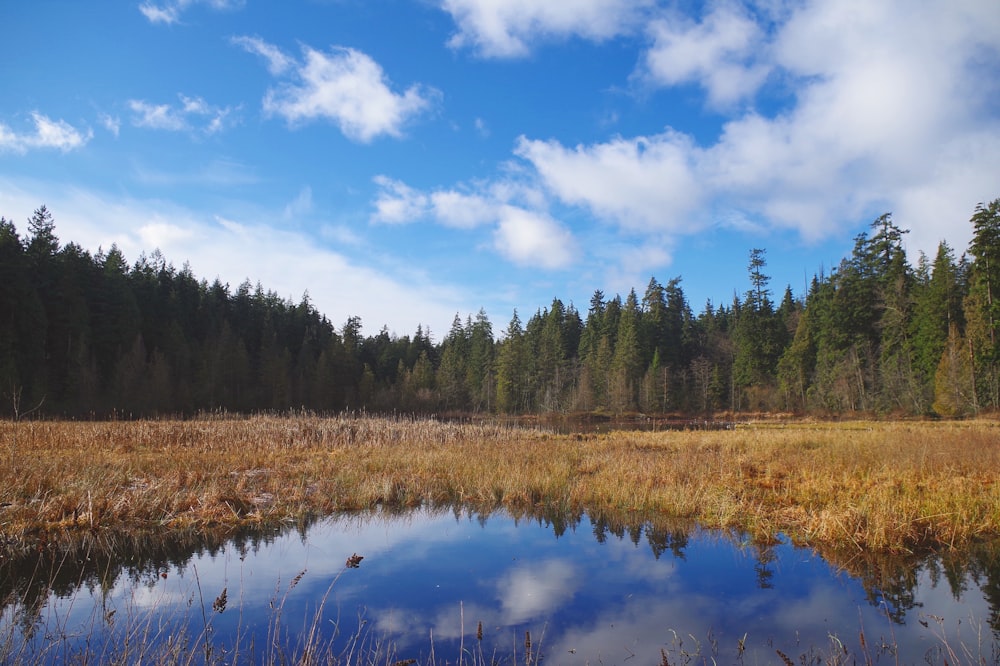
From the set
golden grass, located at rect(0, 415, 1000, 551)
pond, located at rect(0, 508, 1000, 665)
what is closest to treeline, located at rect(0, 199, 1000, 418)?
golden grass, located at rect(0, 415, 1000, 551)

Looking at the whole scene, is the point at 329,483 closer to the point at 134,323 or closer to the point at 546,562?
the point at 546,562

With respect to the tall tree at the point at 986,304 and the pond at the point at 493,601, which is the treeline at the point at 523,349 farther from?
the pond at the point at 493,601

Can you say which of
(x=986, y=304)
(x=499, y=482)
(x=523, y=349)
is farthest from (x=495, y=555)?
(x=523, y=349)

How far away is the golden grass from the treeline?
85.0ft

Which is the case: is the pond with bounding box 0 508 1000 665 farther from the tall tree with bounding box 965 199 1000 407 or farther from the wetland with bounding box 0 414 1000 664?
the tall tree with bounding box 965 199 1000 407

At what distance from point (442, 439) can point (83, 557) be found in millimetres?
14129

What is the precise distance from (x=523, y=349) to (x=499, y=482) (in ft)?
207

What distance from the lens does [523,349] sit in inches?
3022

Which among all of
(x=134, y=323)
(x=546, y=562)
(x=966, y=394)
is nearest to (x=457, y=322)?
(x=134, y=323)

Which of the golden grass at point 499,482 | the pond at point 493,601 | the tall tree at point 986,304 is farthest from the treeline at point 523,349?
the pond at point 493,601

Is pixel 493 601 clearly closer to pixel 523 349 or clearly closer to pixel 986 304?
pixel 986 304

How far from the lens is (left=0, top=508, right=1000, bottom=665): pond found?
5352mm

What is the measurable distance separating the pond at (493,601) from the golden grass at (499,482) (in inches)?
33.9

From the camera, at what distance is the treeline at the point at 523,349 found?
43.2 metres
